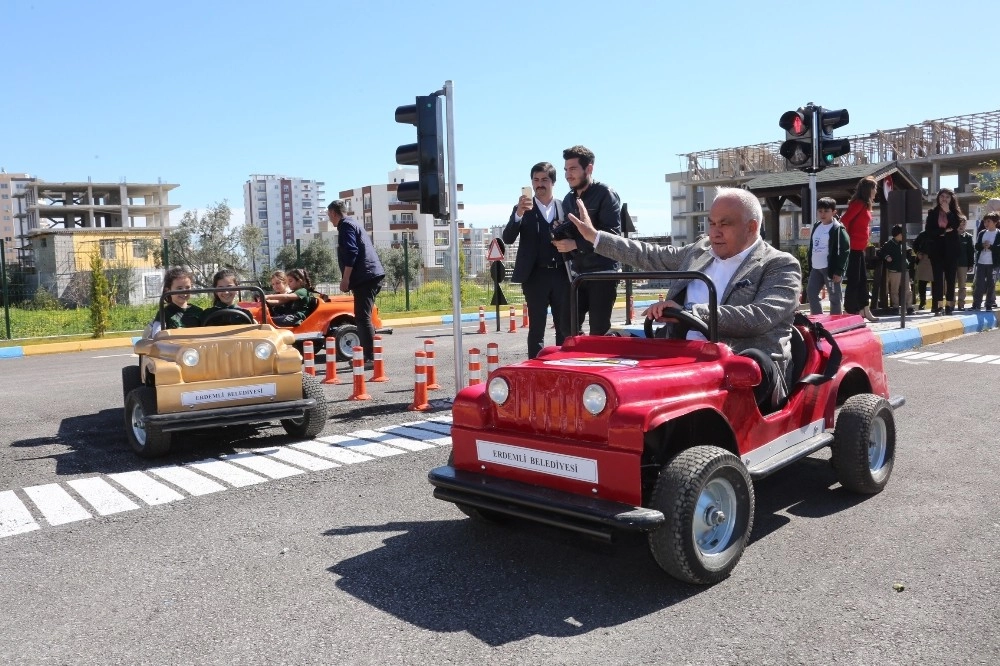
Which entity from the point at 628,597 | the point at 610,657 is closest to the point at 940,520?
the point at 628,597

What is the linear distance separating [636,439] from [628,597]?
25.7 inches

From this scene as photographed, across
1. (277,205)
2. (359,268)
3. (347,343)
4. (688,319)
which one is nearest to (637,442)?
(688,319)

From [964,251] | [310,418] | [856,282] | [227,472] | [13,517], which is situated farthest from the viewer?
[964,251]

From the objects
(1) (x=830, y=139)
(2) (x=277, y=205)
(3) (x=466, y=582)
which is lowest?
(3) (x=466, y=582)

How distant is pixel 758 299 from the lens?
425cm

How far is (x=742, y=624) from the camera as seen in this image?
10.2 ft

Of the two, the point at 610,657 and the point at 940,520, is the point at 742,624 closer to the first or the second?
the point at 610,657

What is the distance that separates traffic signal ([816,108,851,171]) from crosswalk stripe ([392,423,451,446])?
7174 mm

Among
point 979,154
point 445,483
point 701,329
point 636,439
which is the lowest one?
point 445,483

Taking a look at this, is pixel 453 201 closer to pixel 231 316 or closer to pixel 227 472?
pixel 231 316

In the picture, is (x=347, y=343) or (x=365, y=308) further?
(x=347, y=343)

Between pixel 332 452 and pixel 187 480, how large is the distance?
42.4 inches

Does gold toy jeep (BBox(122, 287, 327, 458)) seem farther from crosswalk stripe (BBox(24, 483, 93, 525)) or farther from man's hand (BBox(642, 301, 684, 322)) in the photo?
man's hand (BBox(642, 301, 684, 322))

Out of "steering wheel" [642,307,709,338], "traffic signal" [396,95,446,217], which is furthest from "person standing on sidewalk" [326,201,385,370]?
"steering wheel" [642,307,709,338]
